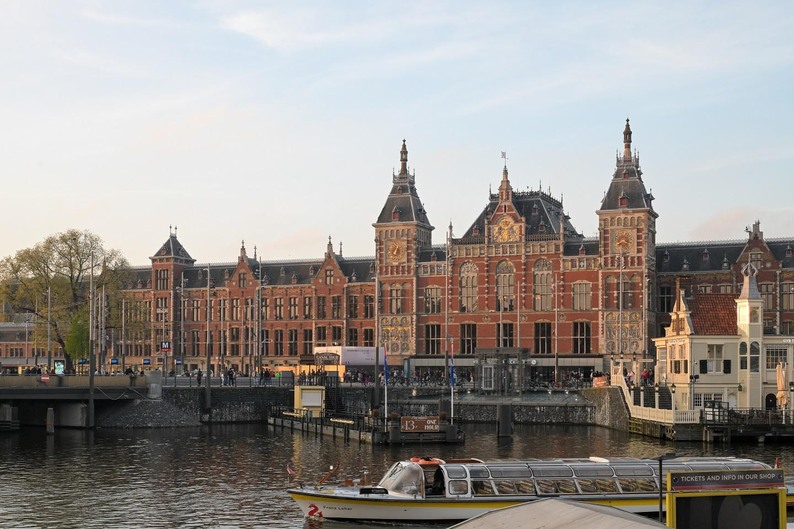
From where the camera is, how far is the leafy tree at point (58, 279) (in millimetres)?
104312

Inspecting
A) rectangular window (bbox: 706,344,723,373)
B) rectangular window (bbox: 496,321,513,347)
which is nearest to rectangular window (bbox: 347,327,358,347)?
rectangular window (bbox: 496,321,513,347)

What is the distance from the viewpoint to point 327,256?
122 meters

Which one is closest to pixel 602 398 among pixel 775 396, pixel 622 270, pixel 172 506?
pixel 775 396

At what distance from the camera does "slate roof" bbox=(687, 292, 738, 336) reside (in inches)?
2825

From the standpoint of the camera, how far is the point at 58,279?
105m

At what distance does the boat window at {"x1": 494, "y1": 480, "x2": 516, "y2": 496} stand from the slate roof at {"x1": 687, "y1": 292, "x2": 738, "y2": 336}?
38.3 metres

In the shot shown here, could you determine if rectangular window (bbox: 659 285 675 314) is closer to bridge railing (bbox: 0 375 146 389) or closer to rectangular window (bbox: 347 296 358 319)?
rectangular window (bbox: 347 296 358 319)

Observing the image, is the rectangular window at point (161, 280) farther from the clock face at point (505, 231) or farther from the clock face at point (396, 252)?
the clock face at point (505, 231)

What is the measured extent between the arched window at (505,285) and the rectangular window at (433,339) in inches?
281

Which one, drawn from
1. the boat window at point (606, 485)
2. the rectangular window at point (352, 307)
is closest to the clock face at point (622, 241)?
the rectangular window at point (352, 307)

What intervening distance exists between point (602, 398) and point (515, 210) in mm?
31893

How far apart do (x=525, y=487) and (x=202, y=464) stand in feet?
74.3

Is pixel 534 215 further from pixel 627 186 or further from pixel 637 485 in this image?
pixel 637 485

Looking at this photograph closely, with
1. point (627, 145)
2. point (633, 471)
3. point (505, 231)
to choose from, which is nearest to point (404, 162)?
point (505, 231)
